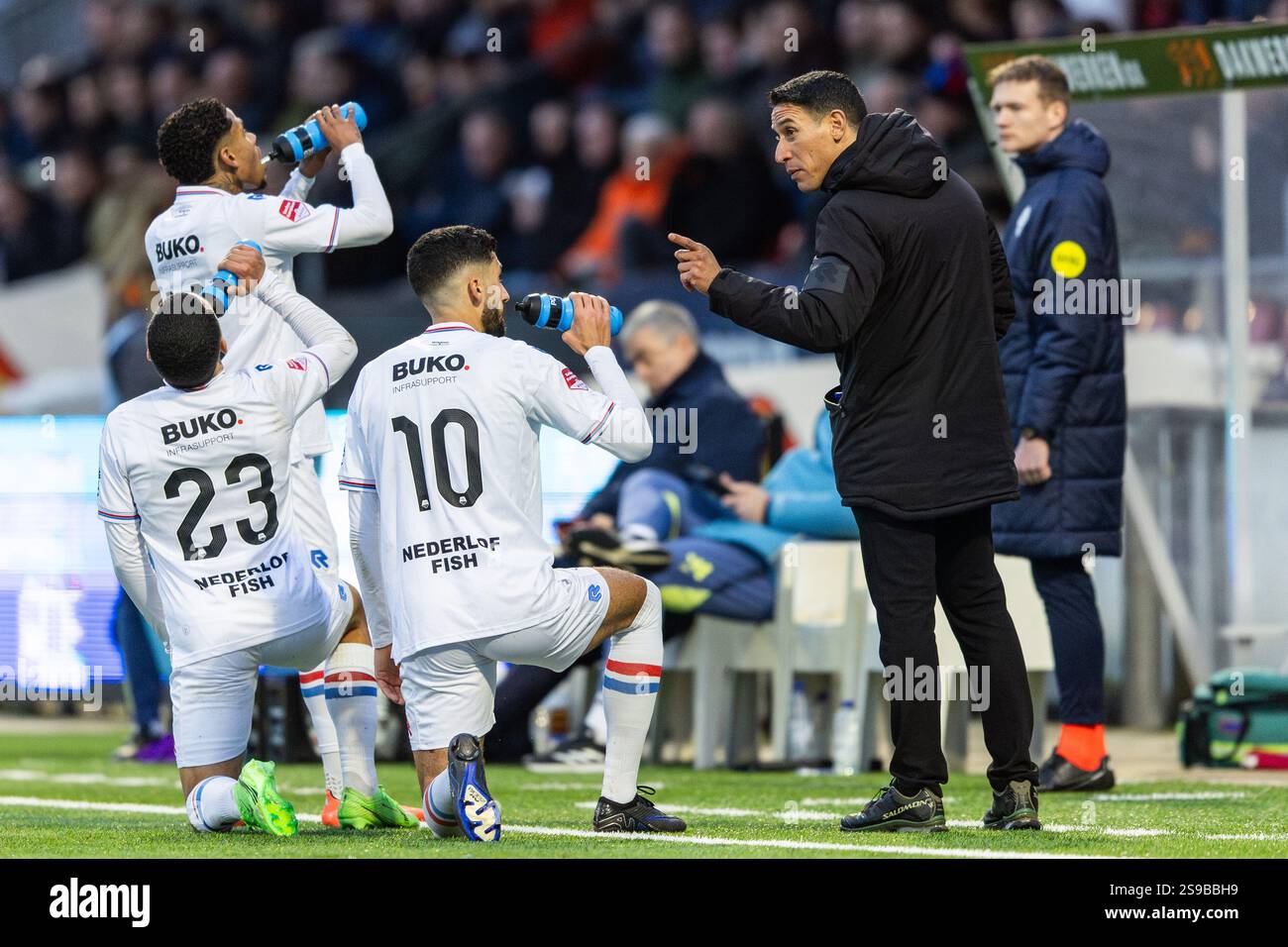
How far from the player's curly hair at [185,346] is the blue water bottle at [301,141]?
0.82 m

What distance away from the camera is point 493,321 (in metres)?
5.10

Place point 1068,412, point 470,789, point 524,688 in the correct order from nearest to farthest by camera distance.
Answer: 1. point 470,789
2. point 1068,412
3. point 524,688

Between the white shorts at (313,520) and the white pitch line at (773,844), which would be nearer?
the white pitch line at (773,844)

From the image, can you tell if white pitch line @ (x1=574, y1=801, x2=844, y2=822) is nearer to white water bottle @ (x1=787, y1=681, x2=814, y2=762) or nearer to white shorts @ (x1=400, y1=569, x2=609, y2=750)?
white shorts @ (x1=400, y1=569, x2=609, y2=750)

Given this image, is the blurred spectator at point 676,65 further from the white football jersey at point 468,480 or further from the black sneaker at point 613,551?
the white football jersey at point 468,480

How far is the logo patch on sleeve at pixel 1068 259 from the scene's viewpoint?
655 centimetres

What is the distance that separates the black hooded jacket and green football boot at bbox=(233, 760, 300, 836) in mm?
1565

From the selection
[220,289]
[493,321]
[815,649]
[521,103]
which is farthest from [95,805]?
[521,103]

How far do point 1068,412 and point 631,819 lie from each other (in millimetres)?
2337

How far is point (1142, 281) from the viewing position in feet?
28.7

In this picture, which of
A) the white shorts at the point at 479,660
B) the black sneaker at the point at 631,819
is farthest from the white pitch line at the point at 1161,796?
the white shorts at the point at 479,660

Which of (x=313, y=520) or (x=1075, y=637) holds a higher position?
(x=313, y=520)

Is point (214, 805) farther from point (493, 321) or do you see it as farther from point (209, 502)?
point (493, 321)
